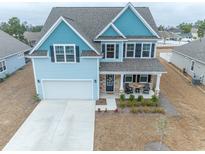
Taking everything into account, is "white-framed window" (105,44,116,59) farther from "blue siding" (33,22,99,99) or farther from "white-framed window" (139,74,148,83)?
"white-framed window" (139,74,148,83)

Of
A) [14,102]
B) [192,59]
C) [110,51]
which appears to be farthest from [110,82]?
[192,59]

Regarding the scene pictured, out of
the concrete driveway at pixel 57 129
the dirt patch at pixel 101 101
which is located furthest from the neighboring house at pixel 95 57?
the concrete driveway at pixel 57 129

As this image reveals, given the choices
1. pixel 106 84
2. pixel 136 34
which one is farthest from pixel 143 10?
pixel 106 84

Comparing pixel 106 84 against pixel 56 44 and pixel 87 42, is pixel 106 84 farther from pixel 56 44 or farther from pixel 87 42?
pixel 56 44

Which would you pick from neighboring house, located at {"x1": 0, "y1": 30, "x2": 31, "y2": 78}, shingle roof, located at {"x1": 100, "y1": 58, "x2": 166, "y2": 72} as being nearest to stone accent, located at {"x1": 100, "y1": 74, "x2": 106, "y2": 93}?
shingle roof, located at {"x1": 100, "y1": 58, "x2": 166, "y2": 72}

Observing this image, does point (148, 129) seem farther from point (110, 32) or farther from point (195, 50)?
point (195, 50)

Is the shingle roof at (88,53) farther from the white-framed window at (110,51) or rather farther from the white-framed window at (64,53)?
the white-framed window at (110,51)
